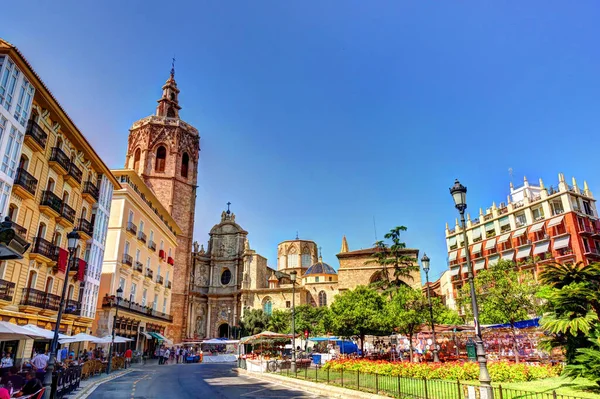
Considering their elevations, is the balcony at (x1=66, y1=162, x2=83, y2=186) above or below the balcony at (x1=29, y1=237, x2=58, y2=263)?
above

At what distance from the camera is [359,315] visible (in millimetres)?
23578

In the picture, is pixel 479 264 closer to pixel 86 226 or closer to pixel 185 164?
pixel 185 164

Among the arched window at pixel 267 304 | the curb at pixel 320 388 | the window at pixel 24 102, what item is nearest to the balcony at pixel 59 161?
the window at pixel 24 102

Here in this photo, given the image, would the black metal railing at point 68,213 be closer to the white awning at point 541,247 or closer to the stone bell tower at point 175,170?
the stone bell tower at point 175,170

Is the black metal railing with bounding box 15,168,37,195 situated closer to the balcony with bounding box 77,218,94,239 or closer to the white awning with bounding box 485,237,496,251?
the balcony with bounding box 77,218,94,239

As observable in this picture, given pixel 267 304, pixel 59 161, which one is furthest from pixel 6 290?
pixel 267 304

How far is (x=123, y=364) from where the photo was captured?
2794 centimetres

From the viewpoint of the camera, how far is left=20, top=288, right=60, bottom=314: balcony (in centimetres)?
1850

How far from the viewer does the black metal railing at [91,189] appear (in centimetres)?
2438

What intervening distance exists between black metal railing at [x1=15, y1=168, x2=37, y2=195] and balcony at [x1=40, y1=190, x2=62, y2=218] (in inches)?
30.4

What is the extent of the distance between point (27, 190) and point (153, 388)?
10.3m

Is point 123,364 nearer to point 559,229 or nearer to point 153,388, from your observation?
point 153,388

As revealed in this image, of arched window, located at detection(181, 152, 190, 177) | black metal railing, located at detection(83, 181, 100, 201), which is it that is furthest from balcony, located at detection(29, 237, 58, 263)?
arched window, located at detection(181, 152, 190, 177)

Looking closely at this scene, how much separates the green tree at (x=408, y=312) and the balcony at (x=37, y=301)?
1760cm
